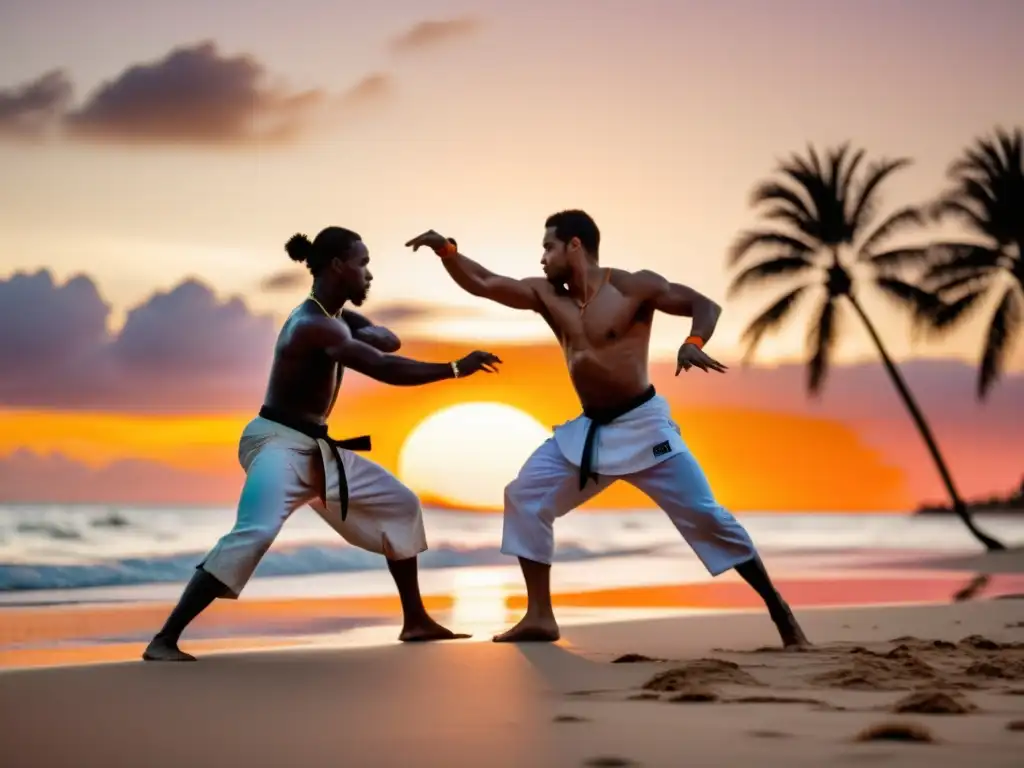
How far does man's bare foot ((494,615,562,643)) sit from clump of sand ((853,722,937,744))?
3.02 m

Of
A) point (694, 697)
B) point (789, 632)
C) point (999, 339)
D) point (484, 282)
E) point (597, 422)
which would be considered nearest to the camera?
point (694, 697)

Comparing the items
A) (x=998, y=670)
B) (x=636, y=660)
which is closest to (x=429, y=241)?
(x=636, y=660)

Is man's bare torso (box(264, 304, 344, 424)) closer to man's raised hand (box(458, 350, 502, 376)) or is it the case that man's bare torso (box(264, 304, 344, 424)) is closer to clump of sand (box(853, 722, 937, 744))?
man's raised hand (box(458, 350, 502, 376))

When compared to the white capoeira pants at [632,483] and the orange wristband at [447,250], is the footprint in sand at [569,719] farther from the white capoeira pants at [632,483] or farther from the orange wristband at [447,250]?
the orange wristband at [447,250]

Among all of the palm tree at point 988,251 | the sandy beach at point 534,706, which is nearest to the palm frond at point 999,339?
the palm tree at point 988,251

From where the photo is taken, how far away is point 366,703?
15.0 ft

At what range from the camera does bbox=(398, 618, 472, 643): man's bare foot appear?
6648mm

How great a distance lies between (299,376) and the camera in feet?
20.6

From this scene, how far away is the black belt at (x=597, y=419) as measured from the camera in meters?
6.50

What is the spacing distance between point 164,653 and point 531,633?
1.74m

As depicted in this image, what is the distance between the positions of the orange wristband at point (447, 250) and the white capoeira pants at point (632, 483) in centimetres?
102

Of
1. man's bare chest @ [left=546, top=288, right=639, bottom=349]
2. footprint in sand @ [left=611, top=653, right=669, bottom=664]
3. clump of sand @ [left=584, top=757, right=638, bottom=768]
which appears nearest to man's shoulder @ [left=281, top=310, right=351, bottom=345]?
man's bare chest @ [left=546, top=288, right=639, bottom=349]

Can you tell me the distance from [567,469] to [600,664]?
47.9 inches

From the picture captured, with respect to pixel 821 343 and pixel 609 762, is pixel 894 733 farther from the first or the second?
pixel 821 343
